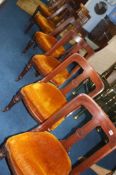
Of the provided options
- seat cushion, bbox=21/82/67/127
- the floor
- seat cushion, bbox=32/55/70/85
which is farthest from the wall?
seat cushion, bbox=21/82/67/127

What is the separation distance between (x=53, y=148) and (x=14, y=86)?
1.52m

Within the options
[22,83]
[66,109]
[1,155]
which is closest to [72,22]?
[22,83]

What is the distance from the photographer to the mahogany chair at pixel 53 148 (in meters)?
1.38

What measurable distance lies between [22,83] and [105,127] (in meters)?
1.87

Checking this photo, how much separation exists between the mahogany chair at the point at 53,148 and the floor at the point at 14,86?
75 cm

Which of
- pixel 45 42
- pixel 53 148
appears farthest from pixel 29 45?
pixel 53 148

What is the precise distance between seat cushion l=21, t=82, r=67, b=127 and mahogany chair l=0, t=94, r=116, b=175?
0.86ft

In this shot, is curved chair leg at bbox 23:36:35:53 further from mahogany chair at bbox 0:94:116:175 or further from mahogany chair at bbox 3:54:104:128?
mahogany chair at bbox 0:94:116:175

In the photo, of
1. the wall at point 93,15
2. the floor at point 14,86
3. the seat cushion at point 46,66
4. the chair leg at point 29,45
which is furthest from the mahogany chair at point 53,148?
the wall at point 93,15

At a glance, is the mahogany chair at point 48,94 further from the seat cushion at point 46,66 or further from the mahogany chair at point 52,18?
the mahogany chair at point 52,18

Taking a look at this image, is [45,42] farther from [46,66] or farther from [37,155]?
[37,155]

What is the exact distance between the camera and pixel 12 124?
2568 millimetres

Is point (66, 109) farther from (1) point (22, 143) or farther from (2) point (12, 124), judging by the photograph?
(2) point (12, 124)

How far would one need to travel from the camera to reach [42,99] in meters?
2.02
